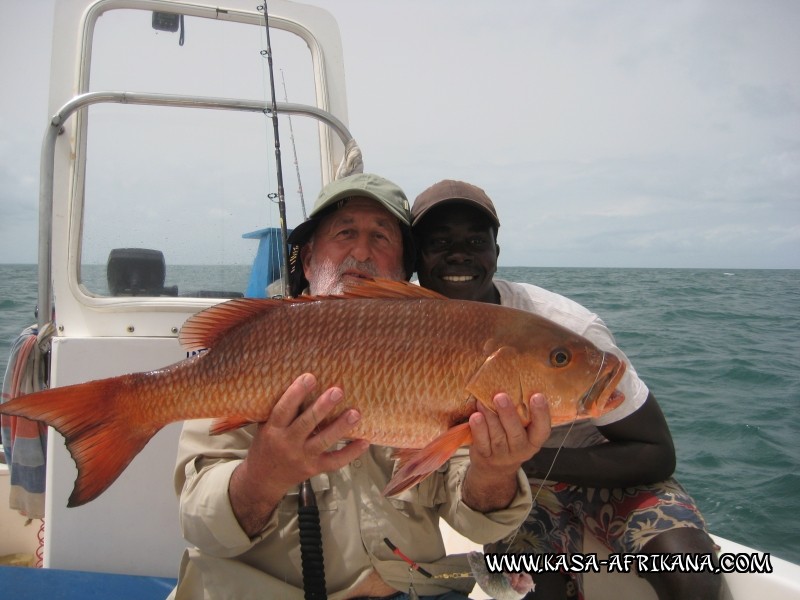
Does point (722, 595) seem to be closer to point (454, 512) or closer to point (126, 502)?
point (454, 512)

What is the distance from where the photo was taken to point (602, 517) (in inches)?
113

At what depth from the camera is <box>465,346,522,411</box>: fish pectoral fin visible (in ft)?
5.69

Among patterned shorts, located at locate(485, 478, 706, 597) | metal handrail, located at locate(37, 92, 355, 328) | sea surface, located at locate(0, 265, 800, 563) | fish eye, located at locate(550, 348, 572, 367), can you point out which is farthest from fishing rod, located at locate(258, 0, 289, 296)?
patterned shorts, located at locate(485, 478, 706, 597)

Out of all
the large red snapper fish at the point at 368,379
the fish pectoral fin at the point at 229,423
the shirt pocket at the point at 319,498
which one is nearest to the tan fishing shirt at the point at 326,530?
the shirt pocket at the point at 319,498

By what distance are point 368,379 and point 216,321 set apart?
55 cm

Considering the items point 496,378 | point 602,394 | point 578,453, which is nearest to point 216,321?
point 496,378

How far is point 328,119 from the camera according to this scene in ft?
11.0

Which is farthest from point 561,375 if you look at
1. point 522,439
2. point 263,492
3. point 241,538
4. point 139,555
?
point 139,555

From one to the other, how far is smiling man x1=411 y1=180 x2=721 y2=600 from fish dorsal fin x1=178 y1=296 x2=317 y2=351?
1154 millimetres

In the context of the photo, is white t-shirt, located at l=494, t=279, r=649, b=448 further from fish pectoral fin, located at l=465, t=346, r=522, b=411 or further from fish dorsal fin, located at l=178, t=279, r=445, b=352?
fish dorsal fin, located at l=178, t=279, r=445, b=352

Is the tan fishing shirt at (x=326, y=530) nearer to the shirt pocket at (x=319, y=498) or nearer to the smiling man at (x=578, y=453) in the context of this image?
the shirt pocket at (x=319, y=498)

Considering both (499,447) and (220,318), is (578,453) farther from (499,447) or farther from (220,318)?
(220,318)

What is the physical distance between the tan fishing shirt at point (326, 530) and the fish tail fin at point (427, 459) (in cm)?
50

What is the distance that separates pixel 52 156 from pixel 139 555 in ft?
6.97
